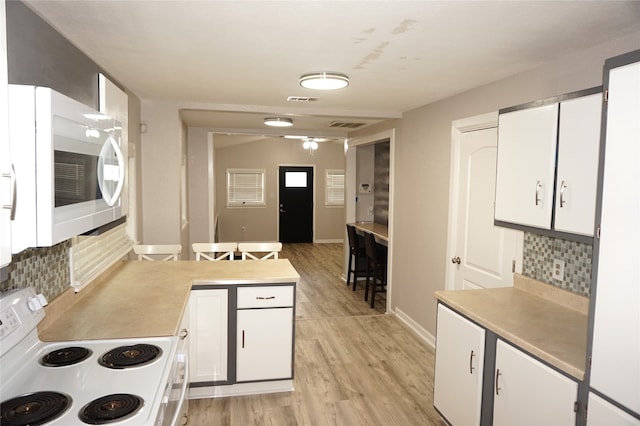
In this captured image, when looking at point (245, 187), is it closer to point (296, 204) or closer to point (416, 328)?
point (296, 204)

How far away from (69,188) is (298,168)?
926 centimetres

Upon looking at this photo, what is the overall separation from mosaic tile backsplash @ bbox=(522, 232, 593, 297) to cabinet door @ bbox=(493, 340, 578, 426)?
2.20ft

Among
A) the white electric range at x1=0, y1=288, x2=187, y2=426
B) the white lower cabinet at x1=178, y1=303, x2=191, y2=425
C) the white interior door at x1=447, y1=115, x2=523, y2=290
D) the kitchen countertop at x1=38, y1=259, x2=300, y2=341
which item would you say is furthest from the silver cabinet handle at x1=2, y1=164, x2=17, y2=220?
the white interior door at x1=447, y1=115, x2=523, y2=290

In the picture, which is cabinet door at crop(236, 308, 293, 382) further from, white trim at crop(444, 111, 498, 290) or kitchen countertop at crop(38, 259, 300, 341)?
white trim at crop(444, 111, 498, 290)

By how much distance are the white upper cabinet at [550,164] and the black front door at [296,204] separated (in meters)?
8.23

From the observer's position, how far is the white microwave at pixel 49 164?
1167 millimetres

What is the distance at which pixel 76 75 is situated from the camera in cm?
241

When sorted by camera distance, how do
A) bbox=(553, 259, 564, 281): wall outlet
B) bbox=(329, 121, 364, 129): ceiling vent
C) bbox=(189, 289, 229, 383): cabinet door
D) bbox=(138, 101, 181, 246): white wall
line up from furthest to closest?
bbox=(329, 121, 364, 129): ceiling vent, bbox=(138, 101, 181, 246): white wall, bbox=(189, 289, 229, 383): cabinet door, bbox=(553, 259, 564, 281): wall outlet

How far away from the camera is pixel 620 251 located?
1.47 m

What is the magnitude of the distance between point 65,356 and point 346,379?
2.25 metres

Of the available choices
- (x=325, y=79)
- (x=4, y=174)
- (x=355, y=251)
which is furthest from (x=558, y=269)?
(x=355, y=251)

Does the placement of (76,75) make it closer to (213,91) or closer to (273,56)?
(273,56)

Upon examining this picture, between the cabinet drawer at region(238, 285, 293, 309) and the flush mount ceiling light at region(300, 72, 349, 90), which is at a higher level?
the flush mount ceiling light at region(300, 72, 349, 90)

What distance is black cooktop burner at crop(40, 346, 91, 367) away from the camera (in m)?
1.68
